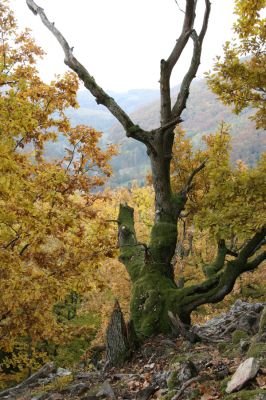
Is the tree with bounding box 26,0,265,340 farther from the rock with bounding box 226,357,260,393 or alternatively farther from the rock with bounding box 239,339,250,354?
the rock with bounding box 226,357,260,393

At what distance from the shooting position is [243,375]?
18.3ft

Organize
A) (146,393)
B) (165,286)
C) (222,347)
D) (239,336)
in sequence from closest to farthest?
(146,393) < (222,347) < (239,336) < (165,286)

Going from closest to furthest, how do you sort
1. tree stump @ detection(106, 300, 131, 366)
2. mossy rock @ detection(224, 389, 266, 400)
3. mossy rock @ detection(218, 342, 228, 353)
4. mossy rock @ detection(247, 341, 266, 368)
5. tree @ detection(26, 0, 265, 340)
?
mossy rock @ detection(224, 389, 266, 400)
mossy rock @ detection(247, 341, 266, 368)
mossy rock @ detection(218, 342, 228, 353)
tree stump @ detection(106, 300, 131, 366)
tree @ detection(26, 0, 265, 340)

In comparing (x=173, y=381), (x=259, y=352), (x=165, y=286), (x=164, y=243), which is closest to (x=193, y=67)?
(x=164, y=243)

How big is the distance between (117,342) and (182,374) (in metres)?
3.72

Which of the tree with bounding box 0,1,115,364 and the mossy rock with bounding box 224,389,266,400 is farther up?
the tree with bounding box 0,1,115,364

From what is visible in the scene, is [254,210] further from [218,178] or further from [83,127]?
[83,127]

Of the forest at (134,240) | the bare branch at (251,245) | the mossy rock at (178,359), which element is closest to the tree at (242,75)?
the forest at (134,240)

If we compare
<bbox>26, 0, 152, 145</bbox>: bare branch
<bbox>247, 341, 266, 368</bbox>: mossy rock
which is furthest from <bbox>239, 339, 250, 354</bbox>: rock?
<bbox>26, 0, 152, 145</bbox>: bare branch

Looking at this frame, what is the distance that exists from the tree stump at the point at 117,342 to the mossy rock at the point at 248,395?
16.8ft

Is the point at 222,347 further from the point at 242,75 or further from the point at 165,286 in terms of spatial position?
the point at 242,75

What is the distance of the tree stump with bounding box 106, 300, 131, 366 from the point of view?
1009 cm

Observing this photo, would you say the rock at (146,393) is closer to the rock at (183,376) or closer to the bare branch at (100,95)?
the rock at (183,376)

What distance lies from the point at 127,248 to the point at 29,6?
8.33m
